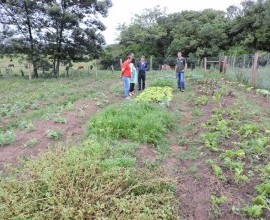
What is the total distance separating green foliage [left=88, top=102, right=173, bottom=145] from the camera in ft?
20.5

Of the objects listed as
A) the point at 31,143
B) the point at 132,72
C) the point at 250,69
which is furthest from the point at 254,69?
the point at 31,143

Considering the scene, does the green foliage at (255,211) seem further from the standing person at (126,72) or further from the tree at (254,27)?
the tree at (254,27)

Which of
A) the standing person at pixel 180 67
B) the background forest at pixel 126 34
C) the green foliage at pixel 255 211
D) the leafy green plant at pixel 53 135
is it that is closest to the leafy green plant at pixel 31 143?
the leafy green plant at pixel 53 135

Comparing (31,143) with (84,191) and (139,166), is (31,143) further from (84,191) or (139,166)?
(84,191)

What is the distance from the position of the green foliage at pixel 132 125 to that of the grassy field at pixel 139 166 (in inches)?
0.9

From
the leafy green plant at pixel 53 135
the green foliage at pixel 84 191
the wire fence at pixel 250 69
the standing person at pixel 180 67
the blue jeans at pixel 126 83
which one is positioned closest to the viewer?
the green foliage at pixel 84 191

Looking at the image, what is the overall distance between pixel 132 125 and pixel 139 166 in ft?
5.98

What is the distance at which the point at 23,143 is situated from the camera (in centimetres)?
627

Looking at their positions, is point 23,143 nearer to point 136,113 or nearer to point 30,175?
point 30,175

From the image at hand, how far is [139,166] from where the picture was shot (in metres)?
4.97

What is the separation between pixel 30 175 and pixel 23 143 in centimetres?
223

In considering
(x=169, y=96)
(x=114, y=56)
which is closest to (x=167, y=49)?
(x=114, y=56)

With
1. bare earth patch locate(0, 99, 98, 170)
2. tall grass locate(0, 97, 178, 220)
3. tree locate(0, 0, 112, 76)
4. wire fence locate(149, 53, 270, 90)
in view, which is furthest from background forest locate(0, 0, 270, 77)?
tall grass locate(0, 97, 178, 220)

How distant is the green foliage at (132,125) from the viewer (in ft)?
20.5
